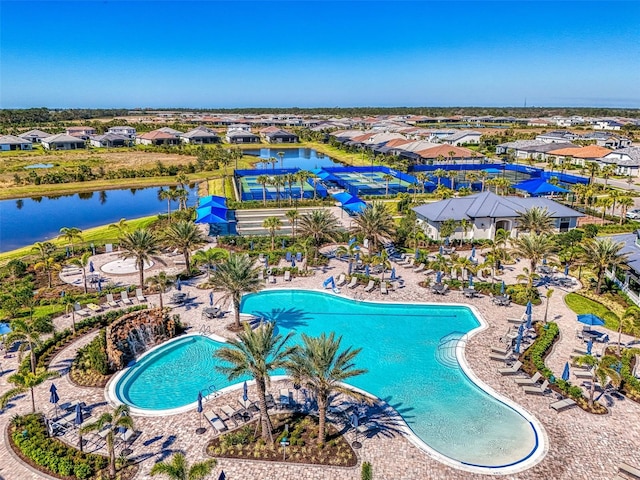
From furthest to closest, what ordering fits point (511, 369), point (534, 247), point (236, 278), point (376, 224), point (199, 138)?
point (199, 138) < point (376, 224) < point (534, 247) < point (236, 278) < point (511, 369)

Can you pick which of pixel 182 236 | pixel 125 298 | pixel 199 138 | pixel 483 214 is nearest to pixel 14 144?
pixel 199 138

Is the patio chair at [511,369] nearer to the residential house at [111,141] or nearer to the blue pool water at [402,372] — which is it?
the blue pool water at [402,372]

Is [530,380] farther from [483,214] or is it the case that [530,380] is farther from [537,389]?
[483,214]

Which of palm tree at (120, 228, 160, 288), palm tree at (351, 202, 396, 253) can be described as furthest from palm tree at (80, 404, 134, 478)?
palm tree at (351, 202, 396, 253)

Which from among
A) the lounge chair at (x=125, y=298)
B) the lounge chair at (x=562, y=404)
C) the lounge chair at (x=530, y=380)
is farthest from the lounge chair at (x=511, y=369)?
the lounge chair at (x=125, y=298)

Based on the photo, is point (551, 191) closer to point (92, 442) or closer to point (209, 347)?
point (209, 347)

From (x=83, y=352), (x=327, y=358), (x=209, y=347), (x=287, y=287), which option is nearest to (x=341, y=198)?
(x=287, y=287)

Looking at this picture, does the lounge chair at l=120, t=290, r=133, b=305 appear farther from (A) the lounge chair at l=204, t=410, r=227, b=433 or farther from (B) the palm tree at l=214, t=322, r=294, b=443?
(B) the palm tree at l=214, t=322, r=294, b=443
